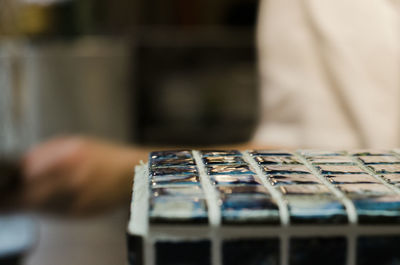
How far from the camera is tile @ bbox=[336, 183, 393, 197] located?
0.47 feet

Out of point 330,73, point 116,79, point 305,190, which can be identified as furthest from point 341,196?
point 116,79

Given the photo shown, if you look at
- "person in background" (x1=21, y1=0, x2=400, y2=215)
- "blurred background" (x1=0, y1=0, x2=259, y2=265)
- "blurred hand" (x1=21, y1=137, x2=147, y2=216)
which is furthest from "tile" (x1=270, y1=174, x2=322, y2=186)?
"blurred background" (x1=0, y1=0, x2=259, y2=265)

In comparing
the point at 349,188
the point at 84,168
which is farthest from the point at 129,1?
the point at 349,188

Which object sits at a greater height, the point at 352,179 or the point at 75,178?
the point at 352,179

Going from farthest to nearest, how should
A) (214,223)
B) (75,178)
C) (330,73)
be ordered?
(75,178)
(330,73)
(214,223)

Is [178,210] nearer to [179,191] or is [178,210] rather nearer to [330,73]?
[179,191]

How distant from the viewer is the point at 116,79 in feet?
5.35

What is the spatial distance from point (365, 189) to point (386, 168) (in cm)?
3

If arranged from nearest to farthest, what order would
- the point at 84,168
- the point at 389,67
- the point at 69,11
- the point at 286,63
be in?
the point at 389,67
the point at 286,63
the point at 84,168
the point at 69,11

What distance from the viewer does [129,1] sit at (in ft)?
5.79

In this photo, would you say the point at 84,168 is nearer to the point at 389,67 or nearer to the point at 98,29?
the point at 389,67

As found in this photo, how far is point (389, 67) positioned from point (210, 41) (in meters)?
1.35

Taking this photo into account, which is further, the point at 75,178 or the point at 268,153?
the point at 75,178

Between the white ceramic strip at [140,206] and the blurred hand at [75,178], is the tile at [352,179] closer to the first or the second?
the white ceramic strip at [140,206]
